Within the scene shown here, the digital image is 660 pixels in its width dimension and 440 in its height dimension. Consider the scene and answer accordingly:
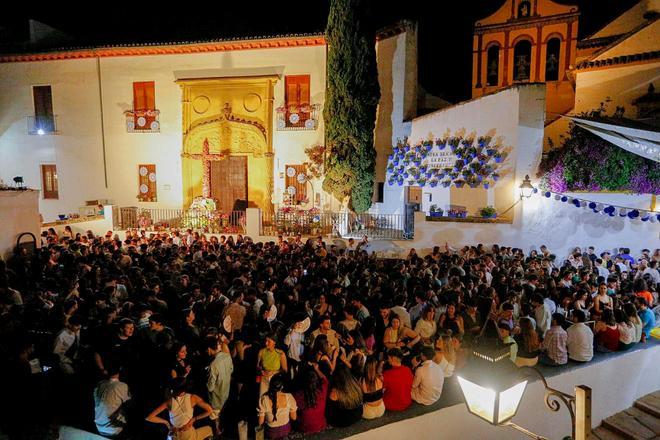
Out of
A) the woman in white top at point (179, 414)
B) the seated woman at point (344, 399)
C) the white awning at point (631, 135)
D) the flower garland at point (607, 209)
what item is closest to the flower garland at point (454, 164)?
the flower garland at point (607, 209)

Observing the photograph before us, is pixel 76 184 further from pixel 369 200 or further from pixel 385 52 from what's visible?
pixel 385 52

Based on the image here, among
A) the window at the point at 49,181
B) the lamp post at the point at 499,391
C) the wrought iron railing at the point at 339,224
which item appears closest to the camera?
the lamp post at the point at 499,391

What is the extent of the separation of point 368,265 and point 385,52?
11.7 metres

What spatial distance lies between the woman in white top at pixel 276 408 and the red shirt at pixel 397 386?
1194 mm

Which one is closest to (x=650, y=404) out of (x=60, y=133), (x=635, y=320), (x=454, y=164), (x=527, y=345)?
(x=635, y=320)

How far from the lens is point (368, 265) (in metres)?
10.8

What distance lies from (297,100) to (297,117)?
0.80m

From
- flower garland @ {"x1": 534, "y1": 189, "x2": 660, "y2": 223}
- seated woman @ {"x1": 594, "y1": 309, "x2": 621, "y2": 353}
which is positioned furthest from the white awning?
seated woman @ {"x1": 594, "y1": 309, "x2": 621, "y2": 353}

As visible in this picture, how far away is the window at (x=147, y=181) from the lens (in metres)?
20.5

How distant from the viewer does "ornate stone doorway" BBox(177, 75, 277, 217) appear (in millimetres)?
19656

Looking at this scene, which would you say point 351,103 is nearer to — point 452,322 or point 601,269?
point 601,269

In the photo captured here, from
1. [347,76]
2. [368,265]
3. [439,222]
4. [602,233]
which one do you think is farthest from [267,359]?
[347,76]

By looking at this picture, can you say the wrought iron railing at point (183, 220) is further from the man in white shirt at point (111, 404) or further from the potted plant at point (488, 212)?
the man in white shirt at point (111, 404)

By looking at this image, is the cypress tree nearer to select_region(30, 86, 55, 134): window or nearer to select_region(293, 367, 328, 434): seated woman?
select_region(293, 367, 328, 434): seated woman
